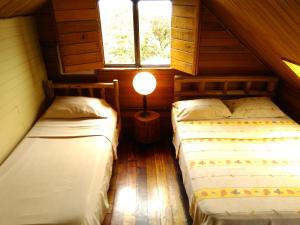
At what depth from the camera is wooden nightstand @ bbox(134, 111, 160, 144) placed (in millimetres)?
3195

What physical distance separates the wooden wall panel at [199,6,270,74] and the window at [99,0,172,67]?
0.48 metres

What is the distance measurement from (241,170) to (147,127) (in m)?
1.47

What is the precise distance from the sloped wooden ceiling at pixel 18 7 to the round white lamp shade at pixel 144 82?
1.40m

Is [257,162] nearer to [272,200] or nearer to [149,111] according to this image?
[272,200]

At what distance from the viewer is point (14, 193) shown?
1.80m

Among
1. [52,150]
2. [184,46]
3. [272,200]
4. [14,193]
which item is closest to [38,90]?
[52,150]

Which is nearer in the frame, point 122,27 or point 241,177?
point 241,177

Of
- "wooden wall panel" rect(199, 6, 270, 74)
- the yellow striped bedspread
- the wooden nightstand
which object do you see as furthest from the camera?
the wooden nightstand

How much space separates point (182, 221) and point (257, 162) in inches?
34.5

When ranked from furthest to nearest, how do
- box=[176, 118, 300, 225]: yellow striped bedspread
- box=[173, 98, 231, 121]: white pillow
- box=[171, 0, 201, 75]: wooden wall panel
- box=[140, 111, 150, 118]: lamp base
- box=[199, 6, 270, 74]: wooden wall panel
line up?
box=[140, 111, 150, 118]: lamp base, box=[199, 6, 270, 74]: wooden wall panel, box=[173, 98, 231, 121]: white pillow, box=[171, 0, 201, 75]: wooden wall panel, box=[176, 118, 300, 225]: yellow striped bedspread

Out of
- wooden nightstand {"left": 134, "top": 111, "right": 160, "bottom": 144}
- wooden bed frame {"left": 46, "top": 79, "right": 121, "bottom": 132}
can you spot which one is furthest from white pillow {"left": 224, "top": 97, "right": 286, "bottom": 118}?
wooden bed frame {"left": 46, "top": 79, "right": 121, "bottom": 132}

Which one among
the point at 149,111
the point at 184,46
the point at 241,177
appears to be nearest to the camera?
the point at 241,177

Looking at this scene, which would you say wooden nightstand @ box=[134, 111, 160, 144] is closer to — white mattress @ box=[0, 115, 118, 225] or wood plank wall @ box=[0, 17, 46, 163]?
white mattress @ box=[0, 115, 118, 225]

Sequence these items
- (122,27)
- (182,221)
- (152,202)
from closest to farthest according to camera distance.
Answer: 1. (182,221)
2. (152,202)
3. (122,27)
